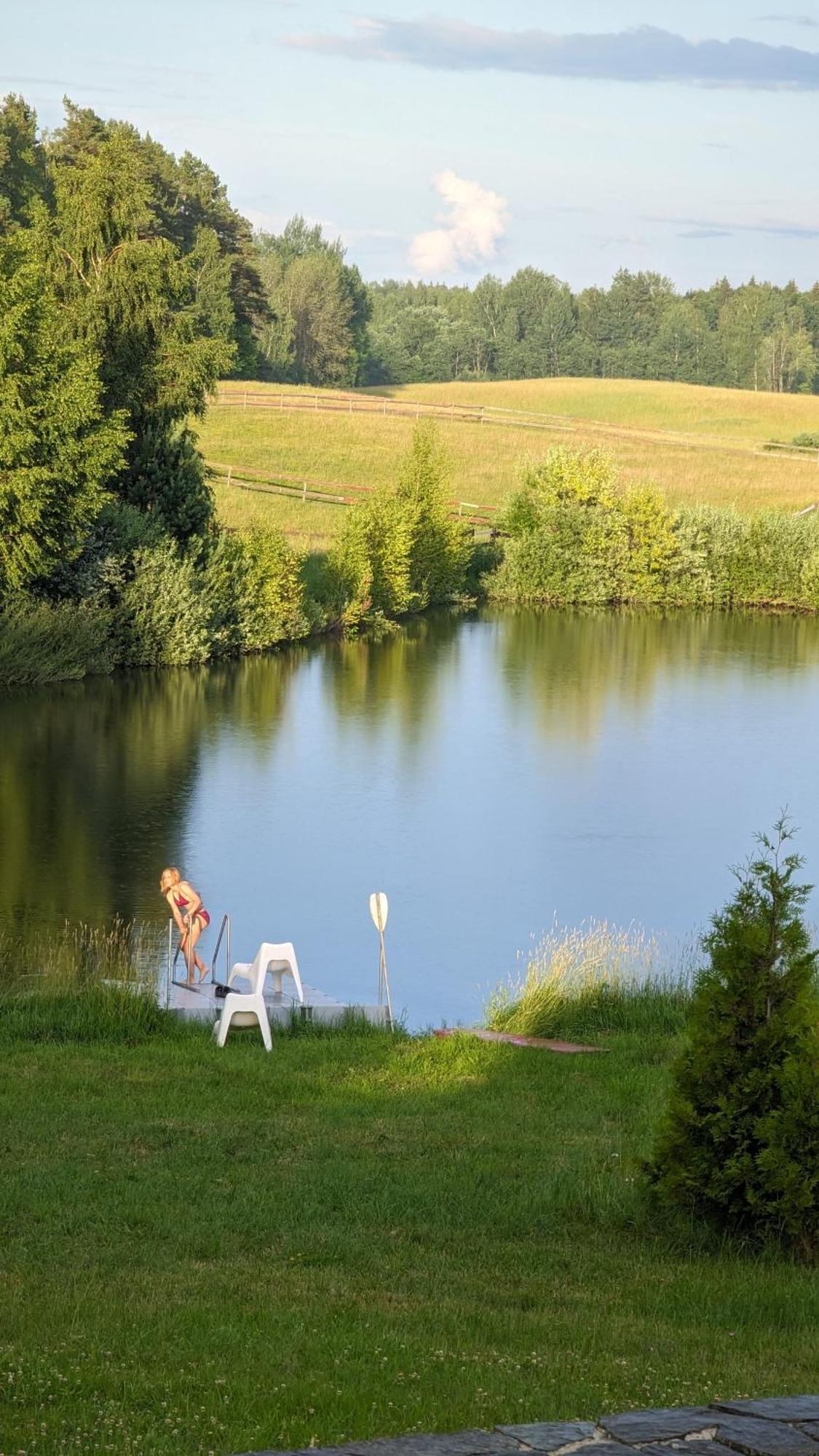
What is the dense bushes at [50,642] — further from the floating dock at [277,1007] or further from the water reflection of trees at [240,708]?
the floating dock at [277,1007]

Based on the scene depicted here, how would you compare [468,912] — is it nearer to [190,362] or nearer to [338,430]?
[190,362]

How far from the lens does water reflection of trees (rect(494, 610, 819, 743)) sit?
40781 millimetres

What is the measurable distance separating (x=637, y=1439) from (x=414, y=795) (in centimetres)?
2601

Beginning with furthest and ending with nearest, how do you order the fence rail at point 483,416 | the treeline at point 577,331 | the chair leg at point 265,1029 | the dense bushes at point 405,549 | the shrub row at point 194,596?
the treeline at point 577,331 < the fence rail at point 483,416 < the dense bushes at point 405,549 < the shrub row at point 194,596 < the chair leg at point 265,1029

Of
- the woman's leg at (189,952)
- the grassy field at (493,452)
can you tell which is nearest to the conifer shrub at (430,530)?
the grassy field at (493,452)

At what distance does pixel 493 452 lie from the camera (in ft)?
273

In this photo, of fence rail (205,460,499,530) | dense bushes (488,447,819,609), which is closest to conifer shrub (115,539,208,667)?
dense bushes (488,447,819,609)

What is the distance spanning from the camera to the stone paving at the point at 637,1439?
175 inches

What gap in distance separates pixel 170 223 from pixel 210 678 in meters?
53.0

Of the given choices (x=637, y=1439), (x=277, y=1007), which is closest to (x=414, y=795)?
(x=277, y=1007)

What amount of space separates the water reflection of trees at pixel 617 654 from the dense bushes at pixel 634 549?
211 centimetres

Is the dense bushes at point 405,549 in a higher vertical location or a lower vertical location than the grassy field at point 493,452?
lower

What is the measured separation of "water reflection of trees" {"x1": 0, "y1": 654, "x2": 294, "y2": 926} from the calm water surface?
0.25 ft

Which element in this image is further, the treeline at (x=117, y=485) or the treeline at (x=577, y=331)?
the treeline at (x=577, y=331)
